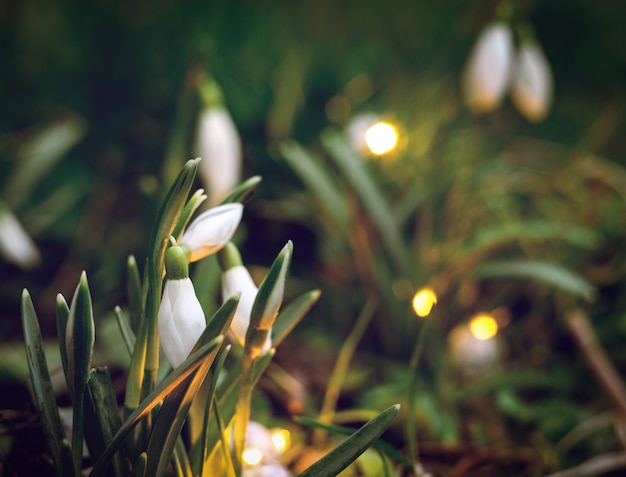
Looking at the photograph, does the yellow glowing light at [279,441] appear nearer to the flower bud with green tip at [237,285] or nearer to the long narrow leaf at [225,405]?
the long narrow leaf at [225,405]

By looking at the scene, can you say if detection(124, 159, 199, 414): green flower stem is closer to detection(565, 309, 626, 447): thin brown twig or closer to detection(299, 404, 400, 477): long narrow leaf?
detection(299, 404, 400, 477): long narrow leaf

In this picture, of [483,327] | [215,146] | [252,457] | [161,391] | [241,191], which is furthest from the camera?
[483,327]

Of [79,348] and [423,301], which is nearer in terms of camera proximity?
[79,348]

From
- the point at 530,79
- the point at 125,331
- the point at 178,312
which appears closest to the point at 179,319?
the point at 178,312

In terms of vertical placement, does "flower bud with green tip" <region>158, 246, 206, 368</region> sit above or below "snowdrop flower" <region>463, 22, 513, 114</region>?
below

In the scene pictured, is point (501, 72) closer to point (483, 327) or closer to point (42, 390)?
point (483, 327)

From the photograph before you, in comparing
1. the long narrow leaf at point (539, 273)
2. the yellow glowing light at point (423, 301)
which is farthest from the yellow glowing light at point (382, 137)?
the long narrow leaf at point (539, 273)

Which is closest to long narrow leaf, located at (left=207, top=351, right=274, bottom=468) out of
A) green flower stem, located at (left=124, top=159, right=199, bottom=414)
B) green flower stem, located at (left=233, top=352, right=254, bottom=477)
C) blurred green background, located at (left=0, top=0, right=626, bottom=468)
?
green flower stem, located at (left=233, top=352, right=254, bottom=477)
